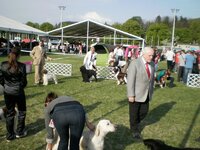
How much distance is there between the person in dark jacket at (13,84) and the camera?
5004 mm

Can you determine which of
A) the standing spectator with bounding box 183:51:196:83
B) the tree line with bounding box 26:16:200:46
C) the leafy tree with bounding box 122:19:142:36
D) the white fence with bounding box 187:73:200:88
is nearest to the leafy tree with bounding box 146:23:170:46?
the tree line with bounding box 26:16:200:46

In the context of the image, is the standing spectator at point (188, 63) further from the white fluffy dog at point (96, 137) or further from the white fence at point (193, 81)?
the white fluffy dog at point (96, 137)

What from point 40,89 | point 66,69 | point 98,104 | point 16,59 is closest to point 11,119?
point 16,59

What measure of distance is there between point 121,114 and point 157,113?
1.25m

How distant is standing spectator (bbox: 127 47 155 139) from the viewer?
5672 millimetres

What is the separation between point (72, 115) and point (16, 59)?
82.0 inches

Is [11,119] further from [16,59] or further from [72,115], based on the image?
[72,115]

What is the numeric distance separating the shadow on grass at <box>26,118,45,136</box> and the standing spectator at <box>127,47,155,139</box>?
2172 mm

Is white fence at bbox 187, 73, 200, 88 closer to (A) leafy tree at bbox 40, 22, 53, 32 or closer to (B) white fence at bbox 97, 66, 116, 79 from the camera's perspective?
(B) white fence at bbox 97, 66, 116, 79

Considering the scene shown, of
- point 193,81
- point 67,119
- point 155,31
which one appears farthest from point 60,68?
point 155,31

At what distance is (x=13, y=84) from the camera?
16.9 feet

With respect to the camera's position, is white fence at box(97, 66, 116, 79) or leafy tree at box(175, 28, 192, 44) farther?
leafy tree at box(175, 28, 192, 44)

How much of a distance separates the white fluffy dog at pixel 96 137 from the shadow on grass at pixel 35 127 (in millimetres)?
1800

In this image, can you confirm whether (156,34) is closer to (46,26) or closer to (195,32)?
(195,32)
